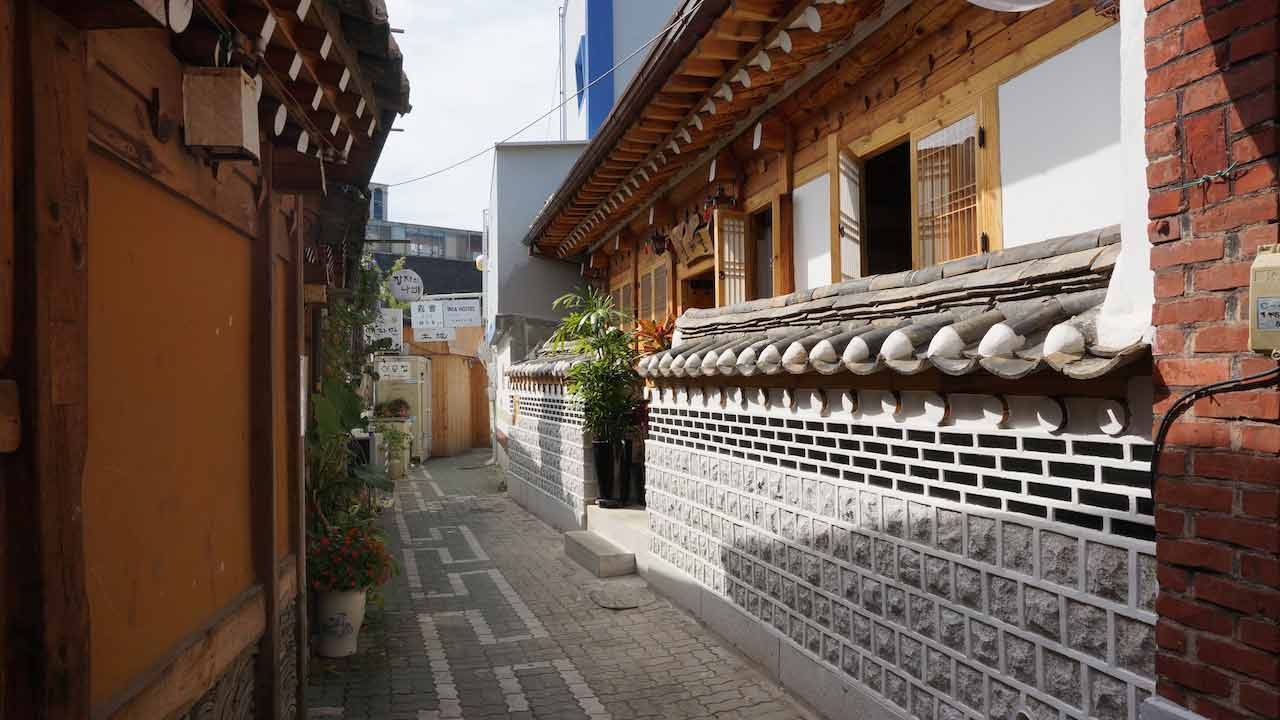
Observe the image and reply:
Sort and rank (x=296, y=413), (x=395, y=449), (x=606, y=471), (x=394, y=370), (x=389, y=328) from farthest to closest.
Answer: (x=394, y=370) → (x=395, y=449) → (x=389, y=328) → (x=606, y=471) → (x=296, y=413)

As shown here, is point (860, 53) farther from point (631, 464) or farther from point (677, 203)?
point (631, 464)

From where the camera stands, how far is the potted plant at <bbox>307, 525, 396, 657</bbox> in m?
6.95

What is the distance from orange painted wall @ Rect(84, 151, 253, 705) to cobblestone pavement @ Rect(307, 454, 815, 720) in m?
2.34

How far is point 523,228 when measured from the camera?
19438 millimetres

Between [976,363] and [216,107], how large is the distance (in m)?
3.16

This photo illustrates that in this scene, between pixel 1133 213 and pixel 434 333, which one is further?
pixel 434 333

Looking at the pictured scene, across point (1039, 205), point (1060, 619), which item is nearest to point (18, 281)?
point (1060, 619)

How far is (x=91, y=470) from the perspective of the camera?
274cm

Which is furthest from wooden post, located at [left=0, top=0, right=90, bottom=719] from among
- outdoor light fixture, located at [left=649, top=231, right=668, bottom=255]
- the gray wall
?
the gray wall

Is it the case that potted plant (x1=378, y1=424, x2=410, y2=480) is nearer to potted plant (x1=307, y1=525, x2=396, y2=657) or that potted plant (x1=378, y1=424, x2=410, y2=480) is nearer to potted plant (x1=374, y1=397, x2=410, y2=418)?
potted plant (x1=374, y1=397, x2=410, y2=418)

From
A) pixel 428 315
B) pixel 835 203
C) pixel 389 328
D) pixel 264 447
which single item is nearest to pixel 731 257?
pixel 835 203

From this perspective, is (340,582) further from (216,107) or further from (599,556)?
(216,107)

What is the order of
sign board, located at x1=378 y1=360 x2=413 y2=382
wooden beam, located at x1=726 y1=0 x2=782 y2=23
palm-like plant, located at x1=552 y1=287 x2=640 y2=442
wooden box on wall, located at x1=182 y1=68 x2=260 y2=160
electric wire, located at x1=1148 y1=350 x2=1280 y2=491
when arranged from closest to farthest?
electric wire, located at x1=1148 y1=350 x2=1280 y2=491
wooden box on wall, located at x1=182 y1=68 x2=260 y2=160
wooden beam, located at x1=726 y1=0 x2=782 y2=23
palm-like plant, located at x1=552 y1=287 x2=640 y2=442
sign board, located at x1=378 y1=360 x2=413 y2=382

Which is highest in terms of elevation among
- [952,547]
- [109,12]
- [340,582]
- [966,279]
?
[109,12]
